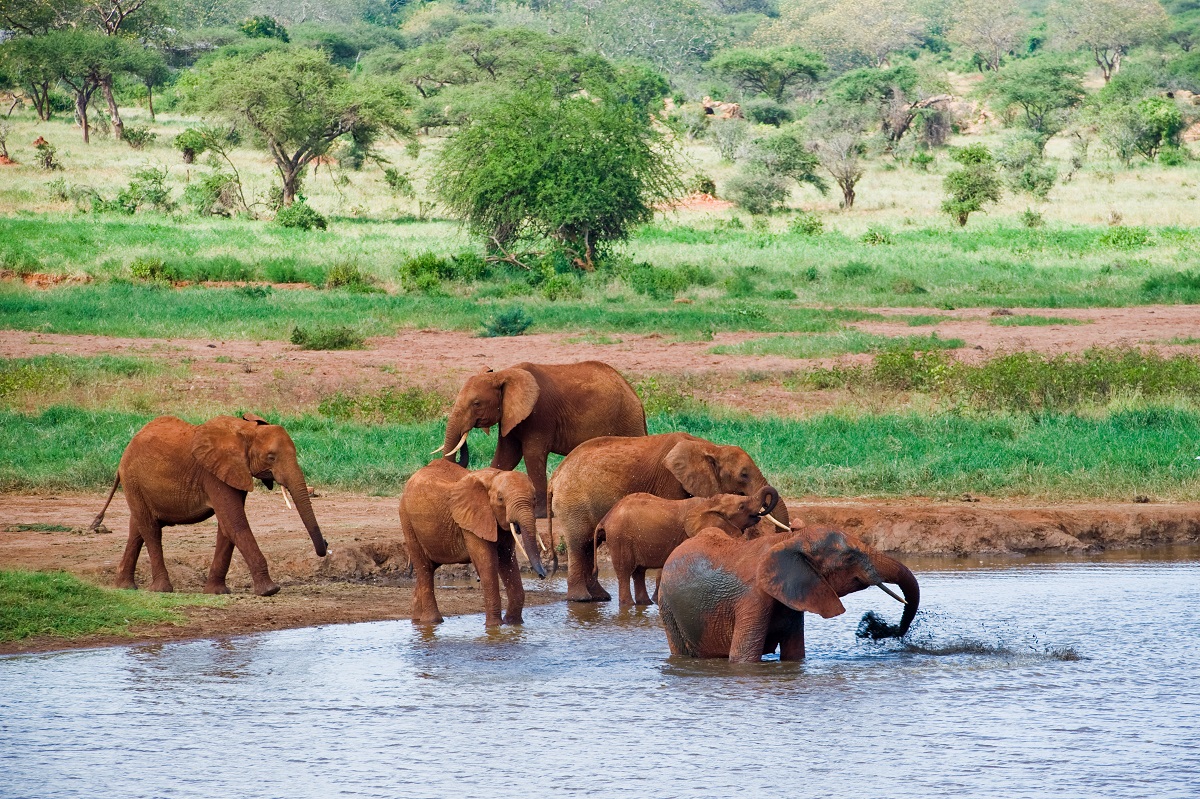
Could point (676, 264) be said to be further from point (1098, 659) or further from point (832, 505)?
point (1098, 659)

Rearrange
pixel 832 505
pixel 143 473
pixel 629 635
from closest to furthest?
pixel 629 635 < pixel 143 473 < pixel 832 505

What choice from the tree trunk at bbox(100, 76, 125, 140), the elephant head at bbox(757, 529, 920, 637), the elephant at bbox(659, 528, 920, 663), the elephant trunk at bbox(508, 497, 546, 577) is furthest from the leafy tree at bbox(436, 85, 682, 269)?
the tree trunk at bbox(100, 76, 125, 140)

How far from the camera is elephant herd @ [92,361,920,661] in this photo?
720 centimetres

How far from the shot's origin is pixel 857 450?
1352 centimetres

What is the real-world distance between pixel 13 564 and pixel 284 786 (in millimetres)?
4465

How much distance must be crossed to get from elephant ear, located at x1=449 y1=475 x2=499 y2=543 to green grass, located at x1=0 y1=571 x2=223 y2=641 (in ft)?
5.13

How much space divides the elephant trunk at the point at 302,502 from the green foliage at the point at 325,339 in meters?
11.7

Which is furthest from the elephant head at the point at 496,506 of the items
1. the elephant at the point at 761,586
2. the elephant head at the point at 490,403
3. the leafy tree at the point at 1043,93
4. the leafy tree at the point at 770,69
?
the leafy tree at the point at 770,69

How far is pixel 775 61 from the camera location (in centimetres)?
7325

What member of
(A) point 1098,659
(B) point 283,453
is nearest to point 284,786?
(B) point 283,453

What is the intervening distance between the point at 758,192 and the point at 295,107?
13194mm

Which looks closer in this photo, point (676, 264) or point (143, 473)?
point (143, 473)

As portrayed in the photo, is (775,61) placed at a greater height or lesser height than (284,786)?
greater

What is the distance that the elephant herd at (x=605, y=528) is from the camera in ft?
23.6
